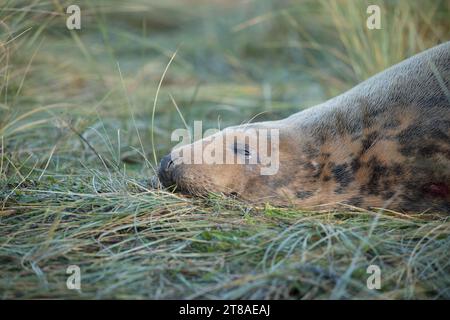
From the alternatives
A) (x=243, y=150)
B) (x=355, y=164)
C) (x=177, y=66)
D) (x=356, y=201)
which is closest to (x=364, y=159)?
(x=355, y=164)

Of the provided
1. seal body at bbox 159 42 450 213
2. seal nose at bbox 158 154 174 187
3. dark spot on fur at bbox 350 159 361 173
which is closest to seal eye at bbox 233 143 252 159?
seal body at bbox 159 42 450 213

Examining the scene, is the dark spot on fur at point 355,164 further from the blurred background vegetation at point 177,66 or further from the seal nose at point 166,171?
the seal nose at point 166,171

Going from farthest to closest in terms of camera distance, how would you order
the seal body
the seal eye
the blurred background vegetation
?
the blurred background vegetation → the seal eye → the seal body

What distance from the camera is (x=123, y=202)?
9.55ft

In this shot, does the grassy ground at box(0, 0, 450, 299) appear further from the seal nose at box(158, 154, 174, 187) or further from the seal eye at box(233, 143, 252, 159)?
the seal eye at box(233, 143, 252, 159)

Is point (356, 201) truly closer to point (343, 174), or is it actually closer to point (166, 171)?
point (343, 174)

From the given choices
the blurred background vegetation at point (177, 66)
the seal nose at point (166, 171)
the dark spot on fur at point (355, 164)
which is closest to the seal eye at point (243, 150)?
the blurred background vegetation at point (177, 66)

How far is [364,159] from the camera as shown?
296 cm

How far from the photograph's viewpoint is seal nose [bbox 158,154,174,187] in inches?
116

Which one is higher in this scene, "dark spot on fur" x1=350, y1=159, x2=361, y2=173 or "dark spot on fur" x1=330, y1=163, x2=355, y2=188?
"dark spot on fur" x1=350, y1=159, x2=361, y2=173

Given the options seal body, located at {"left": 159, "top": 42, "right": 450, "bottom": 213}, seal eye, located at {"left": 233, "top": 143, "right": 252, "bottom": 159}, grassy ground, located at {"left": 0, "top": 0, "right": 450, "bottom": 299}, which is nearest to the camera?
grassy ground, located at {"left": 0, "top": 0, "right": 450, "bottom": 299}

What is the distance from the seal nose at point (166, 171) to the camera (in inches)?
116

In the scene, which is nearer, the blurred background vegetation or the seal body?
the seal body

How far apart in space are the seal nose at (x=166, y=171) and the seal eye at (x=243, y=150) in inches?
12.0
